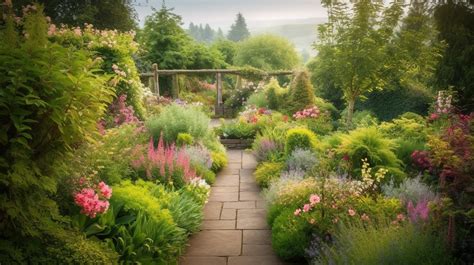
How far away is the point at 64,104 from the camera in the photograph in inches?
119

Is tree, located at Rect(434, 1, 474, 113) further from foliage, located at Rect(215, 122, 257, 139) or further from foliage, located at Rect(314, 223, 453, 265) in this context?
foliage, located at Rect(314, 223, 453, 265)

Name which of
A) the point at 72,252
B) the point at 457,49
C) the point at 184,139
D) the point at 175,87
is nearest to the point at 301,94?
the point at 457,49

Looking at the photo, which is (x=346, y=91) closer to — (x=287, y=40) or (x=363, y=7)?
(x=363, y=7)

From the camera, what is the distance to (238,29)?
187 feet

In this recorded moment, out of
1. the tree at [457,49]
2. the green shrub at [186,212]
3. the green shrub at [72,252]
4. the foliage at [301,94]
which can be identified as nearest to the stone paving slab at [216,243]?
the green shrub at [186,212]

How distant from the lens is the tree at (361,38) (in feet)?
24.9

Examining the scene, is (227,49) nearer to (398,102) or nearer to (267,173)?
(398,102)

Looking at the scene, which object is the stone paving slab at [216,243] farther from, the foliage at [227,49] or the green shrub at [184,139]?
the foliage at [227,49]

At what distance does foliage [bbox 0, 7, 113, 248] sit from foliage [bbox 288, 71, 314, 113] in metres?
7.93

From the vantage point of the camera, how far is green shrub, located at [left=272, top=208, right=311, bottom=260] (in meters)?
4.20

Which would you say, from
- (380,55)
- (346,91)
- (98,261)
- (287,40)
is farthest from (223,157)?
(287,40)

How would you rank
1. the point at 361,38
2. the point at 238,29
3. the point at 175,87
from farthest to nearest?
1. the point at 238,29
2. the point at 175,87
3. the point at 361,38

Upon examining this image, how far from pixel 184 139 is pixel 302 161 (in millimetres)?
2236

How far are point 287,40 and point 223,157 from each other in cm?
1528
